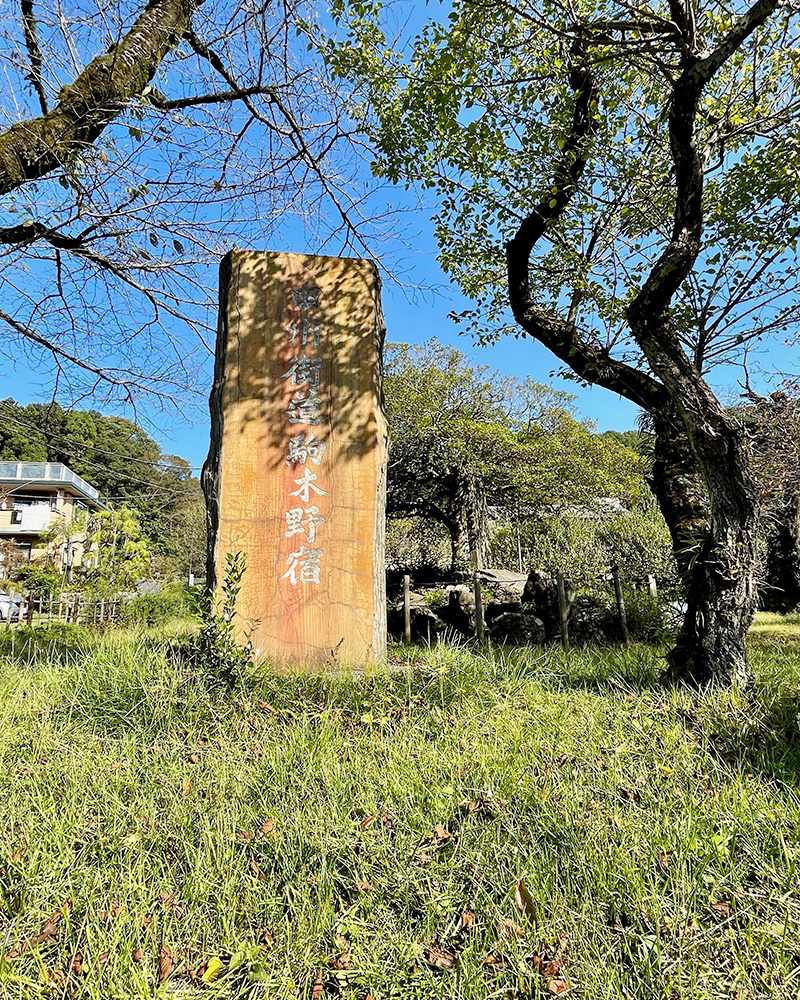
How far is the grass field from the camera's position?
1880 mm

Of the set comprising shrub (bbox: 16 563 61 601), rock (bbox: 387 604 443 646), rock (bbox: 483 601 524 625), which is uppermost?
shrub (bbox: 16 563 61 601)

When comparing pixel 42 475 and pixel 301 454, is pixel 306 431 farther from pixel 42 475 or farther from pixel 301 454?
pixel 42 475

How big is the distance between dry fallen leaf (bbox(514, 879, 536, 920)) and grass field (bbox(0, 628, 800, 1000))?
0.01m

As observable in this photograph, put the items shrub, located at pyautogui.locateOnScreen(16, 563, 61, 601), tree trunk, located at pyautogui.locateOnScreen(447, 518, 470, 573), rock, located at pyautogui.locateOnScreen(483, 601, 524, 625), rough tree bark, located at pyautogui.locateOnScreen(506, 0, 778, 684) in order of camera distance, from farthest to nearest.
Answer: tree trunk, located at pyautogui.locateOnScreen(447, 518, 470, 573)
shrub, located at pyautogui.locateOnScreen(16, 563, 61, 601)
rock, located at pyautogui.locateOnScreen(483, 601, 524, 625)
rough tree bark, located at pyautogui.locateOnScreen(506, 0, 778, 684)

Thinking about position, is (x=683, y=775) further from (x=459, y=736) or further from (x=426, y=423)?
(x=426, y=423)

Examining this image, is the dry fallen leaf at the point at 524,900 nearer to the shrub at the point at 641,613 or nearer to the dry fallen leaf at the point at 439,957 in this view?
the dry fallen leaf at the point at 439,957

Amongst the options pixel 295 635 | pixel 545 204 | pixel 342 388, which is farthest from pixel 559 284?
pixel 295 635

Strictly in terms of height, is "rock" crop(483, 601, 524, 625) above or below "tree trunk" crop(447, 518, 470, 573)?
below

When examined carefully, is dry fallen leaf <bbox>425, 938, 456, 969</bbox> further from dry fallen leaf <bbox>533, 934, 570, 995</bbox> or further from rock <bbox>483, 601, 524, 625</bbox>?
rock <bbox>483, 601, 524, 625</bbox>

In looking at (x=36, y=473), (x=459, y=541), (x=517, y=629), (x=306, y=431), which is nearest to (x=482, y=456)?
(x=459, y=541)

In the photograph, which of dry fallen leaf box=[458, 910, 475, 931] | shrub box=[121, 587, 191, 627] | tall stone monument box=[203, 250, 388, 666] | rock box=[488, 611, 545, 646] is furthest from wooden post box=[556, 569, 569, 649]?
dry fallen leaf box=[458, 910, 475, 931]

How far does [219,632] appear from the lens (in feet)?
13.7

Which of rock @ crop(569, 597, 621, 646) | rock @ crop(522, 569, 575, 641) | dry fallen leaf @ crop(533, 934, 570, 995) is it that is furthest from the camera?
rock @ crop(522, 569, 575, 641)

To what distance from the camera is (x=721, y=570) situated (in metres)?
4.21
